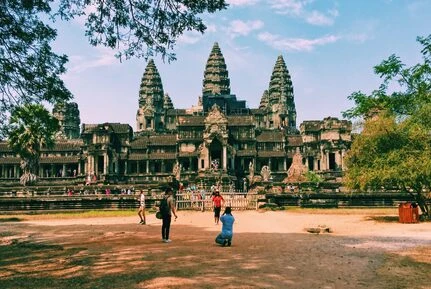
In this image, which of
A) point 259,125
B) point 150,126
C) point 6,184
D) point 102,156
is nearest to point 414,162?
point 102,156

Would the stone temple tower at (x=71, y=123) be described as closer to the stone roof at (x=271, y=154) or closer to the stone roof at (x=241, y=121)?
the stone roof at (x=241, y=121)

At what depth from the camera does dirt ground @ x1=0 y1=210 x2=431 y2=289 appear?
9000mm

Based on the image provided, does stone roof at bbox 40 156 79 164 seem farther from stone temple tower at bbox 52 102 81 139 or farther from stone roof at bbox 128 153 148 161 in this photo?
stone temple tower at bbox 52 102 81 139

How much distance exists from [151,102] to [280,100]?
33208 millimetres

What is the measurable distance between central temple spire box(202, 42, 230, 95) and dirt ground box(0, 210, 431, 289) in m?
82.1

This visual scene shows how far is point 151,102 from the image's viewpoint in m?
104

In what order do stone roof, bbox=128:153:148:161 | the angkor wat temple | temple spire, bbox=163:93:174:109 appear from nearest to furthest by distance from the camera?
the angkor wat temple
stone roof, bbox=128:153:148:161
temple spire, bbox=163:93:174:109

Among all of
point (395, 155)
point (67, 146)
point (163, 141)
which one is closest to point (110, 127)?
point (163, 141)

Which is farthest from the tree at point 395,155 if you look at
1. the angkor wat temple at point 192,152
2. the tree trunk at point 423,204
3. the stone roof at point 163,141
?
the stone roof at point 163,141

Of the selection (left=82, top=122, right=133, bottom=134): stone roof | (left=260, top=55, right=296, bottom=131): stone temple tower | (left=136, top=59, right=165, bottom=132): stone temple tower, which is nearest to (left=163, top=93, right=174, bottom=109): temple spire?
(left=136, top=59, right=165, bottom=132): stone temple tower

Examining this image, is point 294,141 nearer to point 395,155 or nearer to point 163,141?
point 163,141

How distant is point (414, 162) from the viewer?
72.5 ft

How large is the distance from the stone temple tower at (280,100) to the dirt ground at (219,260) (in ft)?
285

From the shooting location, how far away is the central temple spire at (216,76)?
3878 inches
